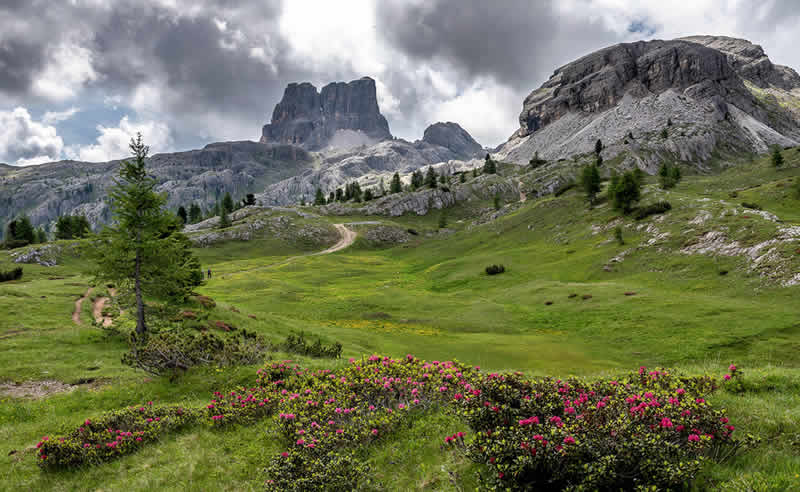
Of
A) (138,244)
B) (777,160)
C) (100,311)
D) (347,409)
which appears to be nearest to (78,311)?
(100,311)

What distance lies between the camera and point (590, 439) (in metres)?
6.76

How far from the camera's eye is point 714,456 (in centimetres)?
719

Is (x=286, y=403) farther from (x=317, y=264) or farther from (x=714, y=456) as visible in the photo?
(x=317, y=264)

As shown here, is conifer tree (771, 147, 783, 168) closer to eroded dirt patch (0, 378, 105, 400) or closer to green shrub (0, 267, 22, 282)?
eroded dirt patch (0, 378, 105, 400)

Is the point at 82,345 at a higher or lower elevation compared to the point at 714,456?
lower

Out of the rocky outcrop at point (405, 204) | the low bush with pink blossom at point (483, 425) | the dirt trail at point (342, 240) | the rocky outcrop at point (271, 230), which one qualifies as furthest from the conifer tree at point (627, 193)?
the rocky outcrop at point (405, 204)

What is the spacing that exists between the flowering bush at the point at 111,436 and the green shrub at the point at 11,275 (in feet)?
223

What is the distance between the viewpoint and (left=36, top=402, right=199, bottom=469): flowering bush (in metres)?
10.7

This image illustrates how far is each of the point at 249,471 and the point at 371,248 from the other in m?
129

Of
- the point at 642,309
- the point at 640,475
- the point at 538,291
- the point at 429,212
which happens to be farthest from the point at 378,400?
the point at 429,212

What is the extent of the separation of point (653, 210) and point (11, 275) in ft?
379

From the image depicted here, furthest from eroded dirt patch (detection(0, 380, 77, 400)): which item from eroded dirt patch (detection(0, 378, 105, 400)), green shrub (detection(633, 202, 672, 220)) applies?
green shrub (detection(633, 202, 672, 220))

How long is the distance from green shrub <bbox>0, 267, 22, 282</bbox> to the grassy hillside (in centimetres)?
477

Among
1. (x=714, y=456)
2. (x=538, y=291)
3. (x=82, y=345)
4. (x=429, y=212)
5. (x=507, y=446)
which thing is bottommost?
(x=538, y=291)
